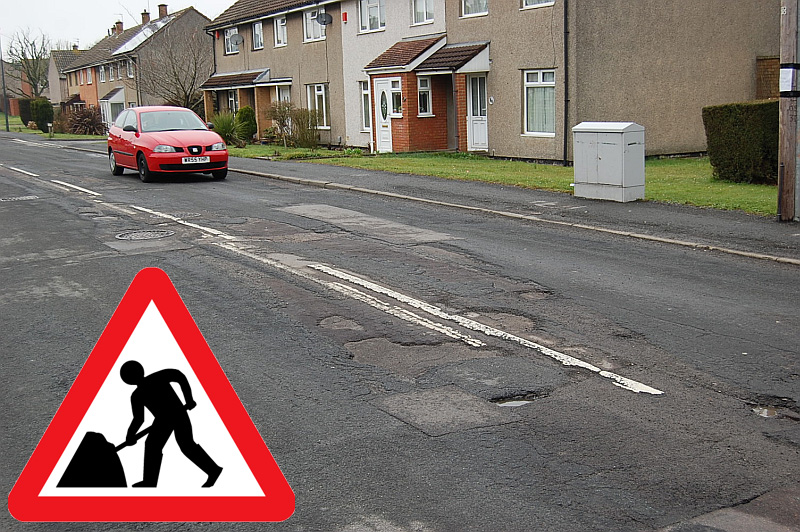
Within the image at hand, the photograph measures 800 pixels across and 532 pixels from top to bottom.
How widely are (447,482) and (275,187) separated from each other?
50.4 feet

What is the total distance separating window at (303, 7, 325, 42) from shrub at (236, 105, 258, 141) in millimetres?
4791

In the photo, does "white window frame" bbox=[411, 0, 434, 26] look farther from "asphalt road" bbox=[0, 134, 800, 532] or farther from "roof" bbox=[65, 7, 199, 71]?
"roof" bbox=[65, 7, 199, 71]

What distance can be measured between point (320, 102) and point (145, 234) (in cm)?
2529

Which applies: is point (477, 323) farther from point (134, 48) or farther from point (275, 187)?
point (134, 48)

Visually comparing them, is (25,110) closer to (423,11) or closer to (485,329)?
(423,11)

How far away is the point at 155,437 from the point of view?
3.49 meters

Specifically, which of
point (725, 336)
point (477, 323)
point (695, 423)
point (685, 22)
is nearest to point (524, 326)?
point (477, 323)

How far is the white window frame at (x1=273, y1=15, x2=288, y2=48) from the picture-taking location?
39156 millimetres

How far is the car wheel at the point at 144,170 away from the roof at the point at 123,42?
1670 inches

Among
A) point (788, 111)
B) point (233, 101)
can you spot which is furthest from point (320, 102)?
point (788, 111)

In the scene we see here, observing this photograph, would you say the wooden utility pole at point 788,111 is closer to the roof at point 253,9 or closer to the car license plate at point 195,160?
the car license plate at point 195,160

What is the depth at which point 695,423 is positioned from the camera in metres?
5.31

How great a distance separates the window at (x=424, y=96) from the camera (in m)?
29.7

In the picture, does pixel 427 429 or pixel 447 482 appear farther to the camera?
pixel 427 429
